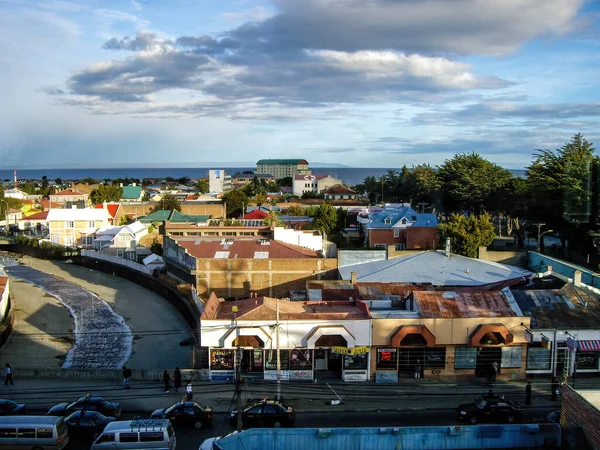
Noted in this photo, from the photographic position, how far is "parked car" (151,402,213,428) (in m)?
20.7

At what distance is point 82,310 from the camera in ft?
146

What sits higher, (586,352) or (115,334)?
(586,352)

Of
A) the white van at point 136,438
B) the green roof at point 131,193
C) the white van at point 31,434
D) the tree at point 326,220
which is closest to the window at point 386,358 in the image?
the white van at point 136,438

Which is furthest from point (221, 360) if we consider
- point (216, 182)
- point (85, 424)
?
point (216, 182)

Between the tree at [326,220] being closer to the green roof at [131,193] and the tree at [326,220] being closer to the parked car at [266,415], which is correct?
the parked car at [266,415]

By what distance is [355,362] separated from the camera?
25.4 meters

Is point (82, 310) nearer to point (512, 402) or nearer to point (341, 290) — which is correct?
point (341, 290)

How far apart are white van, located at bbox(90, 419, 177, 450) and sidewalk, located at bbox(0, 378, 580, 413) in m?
4.49

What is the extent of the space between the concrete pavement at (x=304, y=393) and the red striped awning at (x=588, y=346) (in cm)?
127

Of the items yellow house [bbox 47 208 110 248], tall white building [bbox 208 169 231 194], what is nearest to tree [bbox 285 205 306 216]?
yellow house [bbox 47 208 110 248]

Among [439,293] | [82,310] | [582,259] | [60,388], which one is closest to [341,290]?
[439,293]

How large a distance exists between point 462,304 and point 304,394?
8.51 metres

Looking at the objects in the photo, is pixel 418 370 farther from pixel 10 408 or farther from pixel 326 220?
pixel 326 220

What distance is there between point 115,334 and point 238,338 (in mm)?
16211
